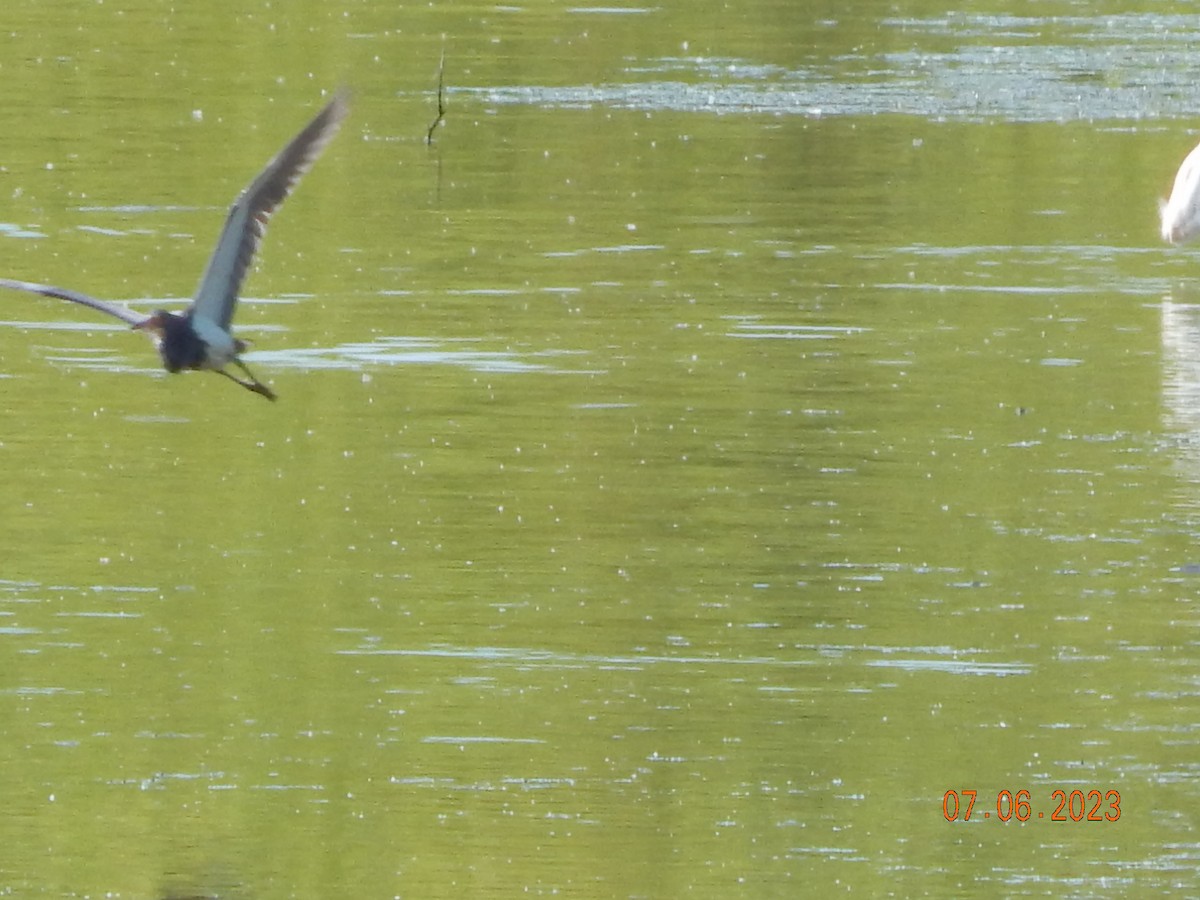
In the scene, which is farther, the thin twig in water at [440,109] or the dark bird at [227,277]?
the thin twig in water at [440,109]

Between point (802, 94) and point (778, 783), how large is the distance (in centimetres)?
1306

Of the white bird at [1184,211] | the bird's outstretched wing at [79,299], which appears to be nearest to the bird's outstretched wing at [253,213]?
the bird's outstretched wing at [79,299]

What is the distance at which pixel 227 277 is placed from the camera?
8.21 m

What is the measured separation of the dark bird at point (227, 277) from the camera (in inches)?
319

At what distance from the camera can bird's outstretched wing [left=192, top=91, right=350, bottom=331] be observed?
26.5 feet

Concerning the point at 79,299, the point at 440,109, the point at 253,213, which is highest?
the point at 253,213

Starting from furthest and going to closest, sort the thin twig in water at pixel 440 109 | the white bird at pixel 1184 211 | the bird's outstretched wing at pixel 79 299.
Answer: the thin twig in water at pixel 440 109
the white bird at pixel 1184 211
the bird's outstretched wing at pixel 79 299

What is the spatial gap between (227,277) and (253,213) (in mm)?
198
